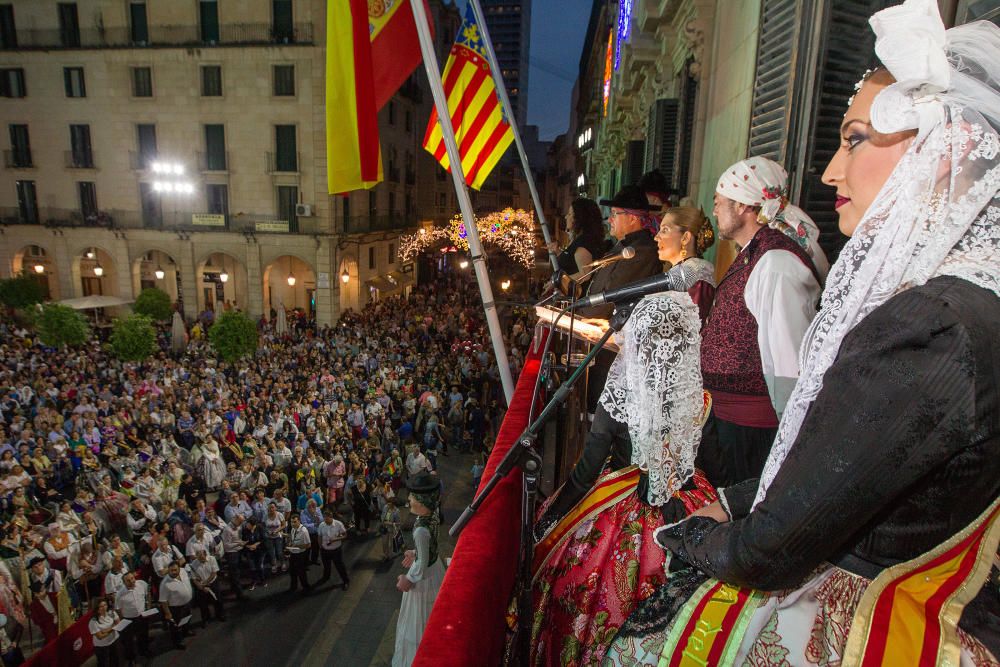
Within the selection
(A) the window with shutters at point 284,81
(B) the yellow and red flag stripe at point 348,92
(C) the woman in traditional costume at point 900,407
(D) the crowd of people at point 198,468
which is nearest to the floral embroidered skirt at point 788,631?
(C) the woman in traditional costume at point 900,407

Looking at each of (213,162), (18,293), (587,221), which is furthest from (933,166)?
(18,293)

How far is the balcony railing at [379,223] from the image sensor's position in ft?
97.6

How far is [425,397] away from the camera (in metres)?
14.5

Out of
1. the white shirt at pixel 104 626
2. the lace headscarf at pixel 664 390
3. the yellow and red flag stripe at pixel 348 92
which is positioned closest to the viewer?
the lace headscarf at pixel 664 390

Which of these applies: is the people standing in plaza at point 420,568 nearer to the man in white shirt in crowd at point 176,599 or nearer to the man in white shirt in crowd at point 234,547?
the man in white shirt in crowd at point 176,599

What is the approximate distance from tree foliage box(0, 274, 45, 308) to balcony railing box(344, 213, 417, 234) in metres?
14.0

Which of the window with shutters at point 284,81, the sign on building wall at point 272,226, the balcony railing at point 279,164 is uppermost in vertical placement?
the window with shutters at point 284,81

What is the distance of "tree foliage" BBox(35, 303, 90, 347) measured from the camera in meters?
19.0

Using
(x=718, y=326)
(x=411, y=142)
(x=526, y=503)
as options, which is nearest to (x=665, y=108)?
(x=718, y=326)

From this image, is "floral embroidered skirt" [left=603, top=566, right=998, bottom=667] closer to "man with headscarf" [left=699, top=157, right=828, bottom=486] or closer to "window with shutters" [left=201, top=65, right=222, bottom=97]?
"man with headscarf" [left=699, top=157, right=828, bottom=486]

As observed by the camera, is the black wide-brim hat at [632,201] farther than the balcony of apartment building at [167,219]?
No

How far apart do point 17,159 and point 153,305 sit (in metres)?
14.2

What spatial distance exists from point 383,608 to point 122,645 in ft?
11.2

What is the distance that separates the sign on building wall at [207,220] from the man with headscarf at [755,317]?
29490 millimetres
